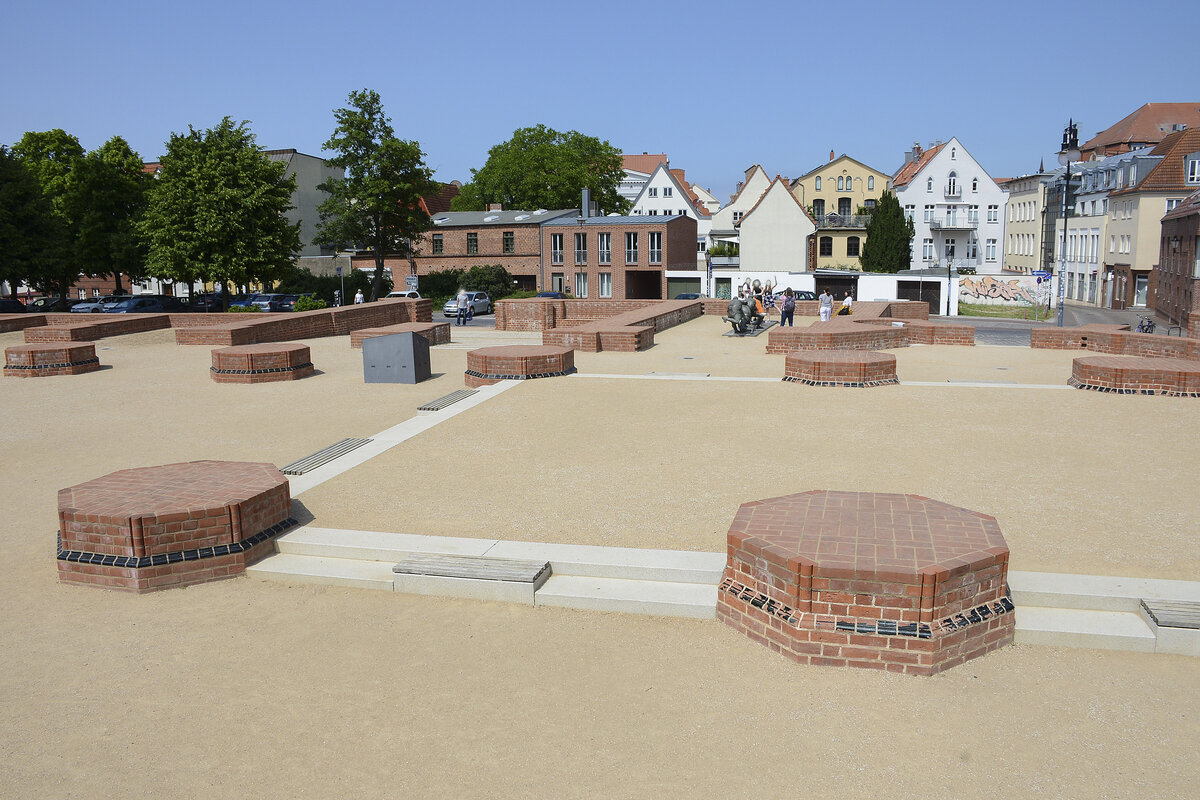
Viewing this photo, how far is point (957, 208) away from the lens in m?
69.6

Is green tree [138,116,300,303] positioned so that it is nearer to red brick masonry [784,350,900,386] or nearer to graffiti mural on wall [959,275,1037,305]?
red brick masonry [784,350,900,386]

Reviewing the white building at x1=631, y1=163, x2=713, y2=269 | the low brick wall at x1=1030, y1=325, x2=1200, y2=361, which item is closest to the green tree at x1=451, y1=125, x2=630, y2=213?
the white building at x1=631, y1=163, x2=713, y2=269

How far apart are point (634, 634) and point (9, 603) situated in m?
4.79

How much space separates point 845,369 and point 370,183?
3813cm

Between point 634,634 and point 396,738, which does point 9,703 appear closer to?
point 396,738

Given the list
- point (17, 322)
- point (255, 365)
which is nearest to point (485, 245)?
point (17, 322)

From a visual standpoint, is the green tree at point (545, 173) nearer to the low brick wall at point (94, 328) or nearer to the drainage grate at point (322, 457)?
the low brick wall at point (94, 328)

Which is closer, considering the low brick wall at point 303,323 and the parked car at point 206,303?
the low brick wall at point 303,323

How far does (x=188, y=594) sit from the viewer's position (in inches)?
266

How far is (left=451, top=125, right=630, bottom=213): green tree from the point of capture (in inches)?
2837

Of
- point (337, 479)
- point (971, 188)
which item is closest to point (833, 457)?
point (337, 479)

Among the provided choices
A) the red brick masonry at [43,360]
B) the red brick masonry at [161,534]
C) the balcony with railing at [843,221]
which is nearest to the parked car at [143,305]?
the red brick masonry at [43,360]

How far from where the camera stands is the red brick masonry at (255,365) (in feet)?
53.8

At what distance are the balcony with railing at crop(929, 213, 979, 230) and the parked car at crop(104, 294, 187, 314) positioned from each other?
185ft
